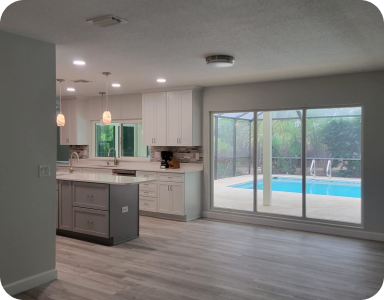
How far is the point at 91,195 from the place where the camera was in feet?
16.8

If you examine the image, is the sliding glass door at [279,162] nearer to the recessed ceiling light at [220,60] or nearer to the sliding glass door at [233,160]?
the sliding glass door at [233,160]

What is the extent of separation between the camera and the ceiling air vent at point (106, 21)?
2925 millimetres

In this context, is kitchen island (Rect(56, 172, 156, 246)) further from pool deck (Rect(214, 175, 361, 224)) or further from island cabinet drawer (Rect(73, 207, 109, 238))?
pool deck (Rect(214, 175, 361, 224))

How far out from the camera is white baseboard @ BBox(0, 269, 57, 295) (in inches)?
133

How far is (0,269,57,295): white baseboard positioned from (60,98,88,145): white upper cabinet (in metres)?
4.95

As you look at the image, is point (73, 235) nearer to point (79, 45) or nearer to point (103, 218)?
point (103, 218)

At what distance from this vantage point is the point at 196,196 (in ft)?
22.5

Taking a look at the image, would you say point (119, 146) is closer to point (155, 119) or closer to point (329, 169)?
point (155, 119)

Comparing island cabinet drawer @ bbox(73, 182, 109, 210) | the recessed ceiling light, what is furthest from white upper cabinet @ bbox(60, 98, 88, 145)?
the recessed ceiling light

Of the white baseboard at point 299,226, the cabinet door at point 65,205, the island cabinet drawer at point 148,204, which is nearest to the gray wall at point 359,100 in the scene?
the white baseboard at point 299,226

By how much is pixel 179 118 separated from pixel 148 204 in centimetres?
176

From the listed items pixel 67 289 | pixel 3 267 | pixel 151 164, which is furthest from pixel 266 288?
pixel 151 164

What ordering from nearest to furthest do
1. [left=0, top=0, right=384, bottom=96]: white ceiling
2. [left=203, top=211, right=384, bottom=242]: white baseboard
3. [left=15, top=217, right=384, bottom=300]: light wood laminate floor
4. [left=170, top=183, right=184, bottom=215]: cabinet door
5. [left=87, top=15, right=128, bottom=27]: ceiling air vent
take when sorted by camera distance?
[left=0, top=0, right=384, bottom=96]: white ceiling < [left=87, top=15, right=128, bottom=27]: ceiling air vent < [left=15, top=217, right=384, bottom=300]: light wood laminate floor < [left=203, top=211, right=384, bottom=242]: white baseboard < [left=170, top=183, right=184, bottom=215]: cabinet door

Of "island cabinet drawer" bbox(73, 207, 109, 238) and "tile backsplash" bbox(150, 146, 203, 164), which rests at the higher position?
"tile backsplash" bbox(150, 146, 203, 164)
